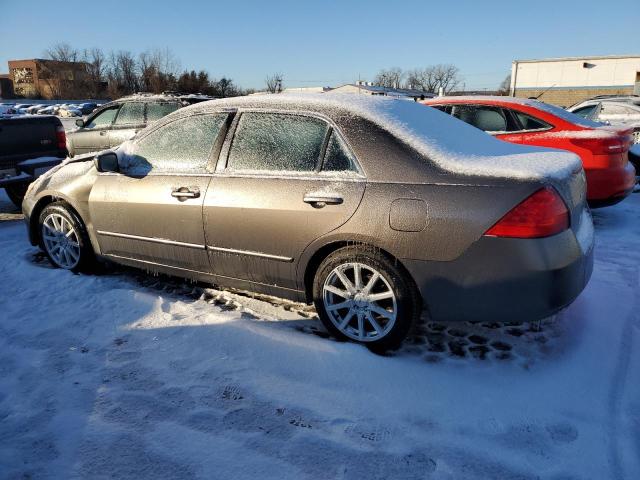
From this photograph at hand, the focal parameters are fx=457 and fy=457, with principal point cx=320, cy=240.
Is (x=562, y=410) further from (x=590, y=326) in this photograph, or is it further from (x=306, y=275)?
(x=306, y=275)

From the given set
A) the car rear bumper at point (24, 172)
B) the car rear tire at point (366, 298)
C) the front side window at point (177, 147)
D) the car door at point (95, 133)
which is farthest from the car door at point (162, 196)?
the car door at point (95, 133)

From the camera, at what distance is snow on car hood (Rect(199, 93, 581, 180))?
253cm

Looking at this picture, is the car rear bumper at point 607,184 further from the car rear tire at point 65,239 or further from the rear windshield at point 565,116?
the car rear tire at point 65,239

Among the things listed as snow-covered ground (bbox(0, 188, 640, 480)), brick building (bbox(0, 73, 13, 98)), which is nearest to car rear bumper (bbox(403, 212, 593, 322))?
snow-covered ground (bbox(0, 188, 640, 480))

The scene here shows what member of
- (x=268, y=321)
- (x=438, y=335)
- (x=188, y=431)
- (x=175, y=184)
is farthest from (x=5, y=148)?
(x=438, y=335)

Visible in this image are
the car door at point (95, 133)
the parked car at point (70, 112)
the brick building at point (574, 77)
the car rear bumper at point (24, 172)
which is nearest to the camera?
the car rear bumper at point (24, 172)

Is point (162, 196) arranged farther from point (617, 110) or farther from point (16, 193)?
point (617, 110)

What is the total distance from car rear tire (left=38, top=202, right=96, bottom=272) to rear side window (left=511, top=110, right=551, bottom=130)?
5126 millimetres

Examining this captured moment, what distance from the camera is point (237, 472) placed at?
194 centimetres

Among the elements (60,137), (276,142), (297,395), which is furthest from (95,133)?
(297,395)

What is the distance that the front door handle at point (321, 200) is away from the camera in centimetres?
273

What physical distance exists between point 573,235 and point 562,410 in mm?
925

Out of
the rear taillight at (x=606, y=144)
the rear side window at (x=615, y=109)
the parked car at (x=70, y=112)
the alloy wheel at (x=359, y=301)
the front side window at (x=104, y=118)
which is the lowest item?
the alloy wheel at (x=359, y=301)

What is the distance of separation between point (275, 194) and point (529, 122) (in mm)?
4178
